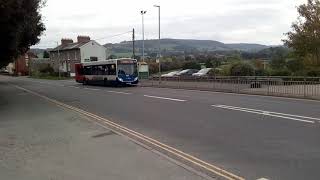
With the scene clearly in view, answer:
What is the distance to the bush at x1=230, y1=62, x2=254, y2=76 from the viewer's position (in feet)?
162

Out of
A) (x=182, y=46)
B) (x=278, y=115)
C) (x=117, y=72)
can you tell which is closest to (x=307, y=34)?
(x=117, y=72)

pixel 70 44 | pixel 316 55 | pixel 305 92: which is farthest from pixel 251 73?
pixel 70 44

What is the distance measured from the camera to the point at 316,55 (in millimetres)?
48719

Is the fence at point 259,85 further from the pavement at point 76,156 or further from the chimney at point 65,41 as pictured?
the chimney at point 65,41

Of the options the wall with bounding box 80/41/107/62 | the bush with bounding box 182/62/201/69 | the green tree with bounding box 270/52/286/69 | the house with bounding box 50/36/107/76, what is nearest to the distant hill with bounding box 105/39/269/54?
the wall with bounding box 80/41/107/62

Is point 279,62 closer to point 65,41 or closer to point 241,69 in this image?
point 241,69

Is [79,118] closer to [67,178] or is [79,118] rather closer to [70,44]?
[67,178]

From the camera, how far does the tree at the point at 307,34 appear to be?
48375 millimetres

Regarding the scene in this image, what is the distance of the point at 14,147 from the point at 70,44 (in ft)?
386

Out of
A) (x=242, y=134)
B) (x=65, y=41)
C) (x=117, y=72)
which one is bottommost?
(x=242, y=134)

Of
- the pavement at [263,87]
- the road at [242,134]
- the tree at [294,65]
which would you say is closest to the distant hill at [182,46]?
the tree at [294,65]

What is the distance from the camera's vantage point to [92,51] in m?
117

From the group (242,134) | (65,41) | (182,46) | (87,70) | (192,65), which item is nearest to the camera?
(242,134)

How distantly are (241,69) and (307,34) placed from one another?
22.7ft
